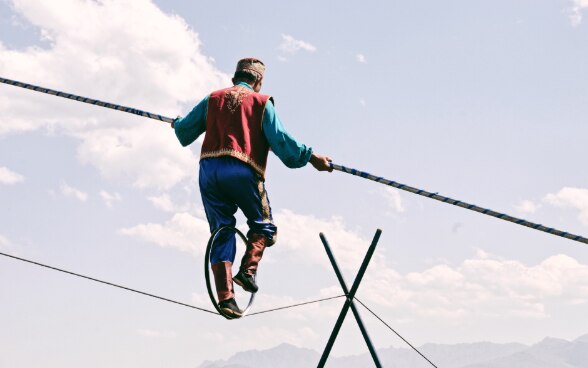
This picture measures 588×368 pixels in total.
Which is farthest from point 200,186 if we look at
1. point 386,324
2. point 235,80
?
point 386,324

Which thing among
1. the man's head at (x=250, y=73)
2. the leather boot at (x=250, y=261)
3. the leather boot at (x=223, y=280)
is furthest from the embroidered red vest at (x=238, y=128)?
the leather boot at (x=223, y=280)

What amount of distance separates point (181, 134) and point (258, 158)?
930 millimetres

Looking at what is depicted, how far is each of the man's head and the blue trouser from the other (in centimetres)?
90

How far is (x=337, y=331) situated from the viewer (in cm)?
862

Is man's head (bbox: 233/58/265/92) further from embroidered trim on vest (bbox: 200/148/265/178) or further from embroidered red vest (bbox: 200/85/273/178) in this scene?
embroidered trim on vest (bbox: 200/148/265/178)

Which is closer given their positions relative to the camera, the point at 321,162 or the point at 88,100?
the point at 321,162

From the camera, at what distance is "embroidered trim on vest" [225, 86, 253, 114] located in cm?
628

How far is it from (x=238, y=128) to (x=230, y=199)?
0.72 m

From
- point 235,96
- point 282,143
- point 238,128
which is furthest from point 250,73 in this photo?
point 282,143

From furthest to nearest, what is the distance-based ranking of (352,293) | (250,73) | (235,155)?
(352,293) → (250,73) → (235,155)

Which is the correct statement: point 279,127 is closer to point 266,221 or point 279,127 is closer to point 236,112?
point 236,112

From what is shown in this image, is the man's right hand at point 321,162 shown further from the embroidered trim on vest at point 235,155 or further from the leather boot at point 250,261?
A: the leather boot at point 250,261

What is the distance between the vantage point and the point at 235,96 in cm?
635

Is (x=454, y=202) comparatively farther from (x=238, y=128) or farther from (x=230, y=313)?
(x=230, y=313)
